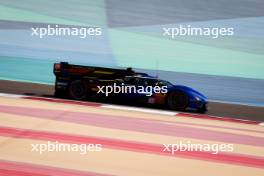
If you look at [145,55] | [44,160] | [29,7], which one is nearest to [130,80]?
[145,55]

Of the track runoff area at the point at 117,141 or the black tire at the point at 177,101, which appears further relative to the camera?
the black tire at the point at 177,101

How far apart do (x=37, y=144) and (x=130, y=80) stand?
4.10m

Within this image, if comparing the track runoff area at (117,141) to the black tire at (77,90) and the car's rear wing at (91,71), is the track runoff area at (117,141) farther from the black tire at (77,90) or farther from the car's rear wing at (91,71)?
the car's rear wing at (91,71)

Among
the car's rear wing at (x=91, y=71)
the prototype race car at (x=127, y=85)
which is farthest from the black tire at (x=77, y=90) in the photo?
the car's rear wing at (x=91, y=71)

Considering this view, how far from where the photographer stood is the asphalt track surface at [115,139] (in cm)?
646

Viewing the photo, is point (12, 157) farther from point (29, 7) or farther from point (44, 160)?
point (29, 7)

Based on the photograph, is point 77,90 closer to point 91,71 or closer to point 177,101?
point 91,71

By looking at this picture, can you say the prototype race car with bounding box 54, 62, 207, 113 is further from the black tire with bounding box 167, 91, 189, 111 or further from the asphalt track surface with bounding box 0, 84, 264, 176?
the asphalt track surface with bounding box 0, 84, 264, 176

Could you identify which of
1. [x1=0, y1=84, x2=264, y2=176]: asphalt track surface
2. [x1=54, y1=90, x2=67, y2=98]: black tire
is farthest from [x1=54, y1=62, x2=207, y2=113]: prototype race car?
[x1=0, y1=84, x2=264, y2=176]: asphalt track surface

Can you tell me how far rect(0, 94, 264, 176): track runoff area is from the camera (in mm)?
6516

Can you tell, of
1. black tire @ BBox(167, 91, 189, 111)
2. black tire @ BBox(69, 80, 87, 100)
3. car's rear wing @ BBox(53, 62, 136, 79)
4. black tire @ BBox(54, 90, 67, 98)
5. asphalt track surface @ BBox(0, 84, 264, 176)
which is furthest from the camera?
black tire @ BBox(54, 90, 67, 98)

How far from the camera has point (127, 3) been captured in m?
15.2

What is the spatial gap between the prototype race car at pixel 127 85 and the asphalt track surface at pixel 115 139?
49 cm

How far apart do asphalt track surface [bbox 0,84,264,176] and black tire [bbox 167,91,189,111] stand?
0.47 meters
